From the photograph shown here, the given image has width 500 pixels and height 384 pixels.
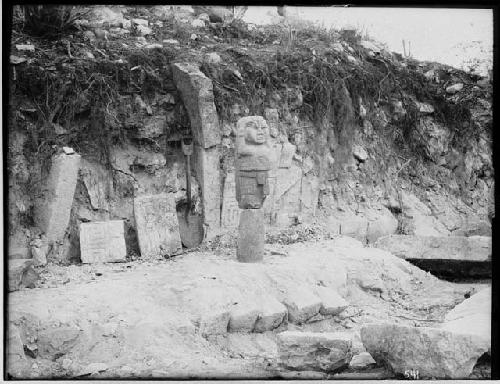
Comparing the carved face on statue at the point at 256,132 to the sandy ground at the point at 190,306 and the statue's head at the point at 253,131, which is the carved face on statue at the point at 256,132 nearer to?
the statue's head at the point at 253,131

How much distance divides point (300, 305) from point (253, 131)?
2.18 m

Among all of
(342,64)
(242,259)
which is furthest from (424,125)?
(242,259)

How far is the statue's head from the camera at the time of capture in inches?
331

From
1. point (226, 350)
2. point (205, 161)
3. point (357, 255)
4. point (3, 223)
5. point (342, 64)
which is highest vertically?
point (342, 64)

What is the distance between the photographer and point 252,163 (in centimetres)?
841

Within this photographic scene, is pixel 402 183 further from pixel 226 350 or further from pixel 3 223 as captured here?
pixel 3 223

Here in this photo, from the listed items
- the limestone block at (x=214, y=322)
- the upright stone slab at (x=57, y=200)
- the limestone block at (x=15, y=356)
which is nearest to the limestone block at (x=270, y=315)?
the limestone block at (x=214, y=322)

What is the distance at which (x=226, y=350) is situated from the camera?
691 centimetres

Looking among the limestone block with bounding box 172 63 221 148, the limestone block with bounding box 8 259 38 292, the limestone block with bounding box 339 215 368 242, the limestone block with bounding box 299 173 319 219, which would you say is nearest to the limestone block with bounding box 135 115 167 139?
the limestone block with bounding box 172 63 221 148

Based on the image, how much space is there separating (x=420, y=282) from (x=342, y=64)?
394 centimetres

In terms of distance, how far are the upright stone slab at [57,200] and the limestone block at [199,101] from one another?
6.17 feet

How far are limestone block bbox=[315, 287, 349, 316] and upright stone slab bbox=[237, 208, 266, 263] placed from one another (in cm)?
90

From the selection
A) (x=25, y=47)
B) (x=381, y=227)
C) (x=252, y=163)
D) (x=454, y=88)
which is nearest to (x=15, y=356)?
(x=252, y=163)

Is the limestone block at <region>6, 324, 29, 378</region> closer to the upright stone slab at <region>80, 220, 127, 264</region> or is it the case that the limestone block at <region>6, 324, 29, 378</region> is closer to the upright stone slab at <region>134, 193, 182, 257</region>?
the upright stone slab at <region>80, 220, 127, 264</region>
